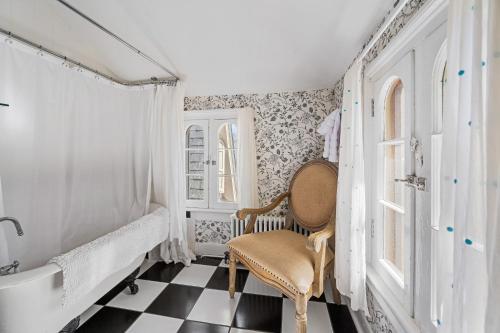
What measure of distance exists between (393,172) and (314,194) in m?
0.75

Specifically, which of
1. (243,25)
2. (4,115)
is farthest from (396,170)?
(4,115)

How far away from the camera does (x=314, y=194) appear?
1963 millimetres

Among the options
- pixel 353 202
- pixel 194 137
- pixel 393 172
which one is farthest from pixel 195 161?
pixel 393 172

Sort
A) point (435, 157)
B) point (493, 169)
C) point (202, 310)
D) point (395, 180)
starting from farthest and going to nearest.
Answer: point (202, 310), point (395, 180), point (435, 157), point (493, 169)

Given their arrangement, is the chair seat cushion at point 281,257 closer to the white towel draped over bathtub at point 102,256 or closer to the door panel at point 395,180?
the door panel at point 395,180

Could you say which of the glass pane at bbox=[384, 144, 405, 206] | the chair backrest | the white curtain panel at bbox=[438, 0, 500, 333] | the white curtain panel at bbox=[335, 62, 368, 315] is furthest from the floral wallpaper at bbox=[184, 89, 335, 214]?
the white curtain panel at bbox=[438, 0, 500, 333]

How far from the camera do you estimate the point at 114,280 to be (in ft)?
5.16

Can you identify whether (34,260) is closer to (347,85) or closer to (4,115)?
(4,115)

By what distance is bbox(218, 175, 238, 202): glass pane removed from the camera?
99.4 inches

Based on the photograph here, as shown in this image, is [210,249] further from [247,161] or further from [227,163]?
[247,161]

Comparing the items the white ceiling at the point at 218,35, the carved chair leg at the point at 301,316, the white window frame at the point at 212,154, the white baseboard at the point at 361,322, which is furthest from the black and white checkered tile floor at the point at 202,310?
the white ceiling at the point at 218,35

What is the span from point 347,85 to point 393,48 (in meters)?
0.32

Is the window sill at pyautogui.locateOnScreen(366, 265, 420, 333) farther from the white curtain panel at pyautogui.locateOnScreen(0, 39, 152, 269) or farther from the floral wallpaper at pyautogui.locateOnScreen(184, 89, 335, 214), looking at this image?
the white curtain panel at pyautogui.locateOnScreen(0, 39, 152, 269)

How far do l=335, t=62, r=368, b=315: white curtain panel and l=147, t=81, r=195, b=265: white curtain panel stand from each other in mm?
1542
